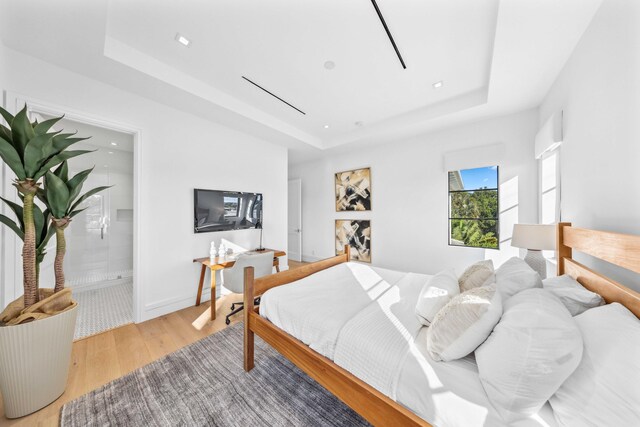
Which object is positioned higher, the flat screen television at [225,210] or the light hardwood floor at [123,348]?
the flat screen television at [225,210]

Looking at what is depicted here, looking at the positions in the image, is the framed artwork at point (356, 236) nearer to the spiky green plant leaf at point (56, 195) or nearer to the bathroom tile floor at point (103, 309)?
the bathroom tile floor at point (103, 309)

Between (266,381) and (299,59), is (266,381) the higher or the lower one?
the lower one

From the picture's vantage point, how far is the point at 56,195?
4.89ft

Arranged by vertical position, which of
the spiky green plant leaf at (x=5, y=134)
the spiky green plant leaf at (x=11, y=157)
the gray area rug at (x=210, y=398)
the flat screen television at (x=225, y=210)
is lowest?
the gray area rug at (x=210, y=398)

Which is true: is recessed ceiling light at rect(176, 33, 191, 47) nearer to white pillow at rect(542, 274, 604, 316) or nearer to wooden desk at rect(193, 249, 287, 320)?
wooden desk at rect(193, 249, 287, 320)

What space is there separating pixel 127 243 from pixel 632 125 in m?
5.91

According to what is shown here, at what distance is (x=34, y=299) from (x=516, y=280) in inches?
123

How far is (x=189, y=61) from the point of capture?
2.22 metres

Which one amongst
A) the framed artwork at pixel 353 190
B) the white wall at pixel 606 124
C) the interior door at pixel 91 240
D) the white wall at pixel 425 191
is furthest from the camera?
the framed artwork at pixel 353 190

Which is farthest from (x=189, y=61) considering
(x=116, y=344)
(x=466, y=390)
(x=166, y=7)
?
(x=466, y=390)

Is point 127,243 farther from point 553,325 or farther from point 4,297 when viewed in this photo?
point 553,325

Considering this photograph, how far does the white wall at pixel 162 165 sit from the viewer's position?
199 cm

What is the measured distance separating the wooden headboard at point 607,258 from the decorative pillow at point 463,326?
496 millimetres

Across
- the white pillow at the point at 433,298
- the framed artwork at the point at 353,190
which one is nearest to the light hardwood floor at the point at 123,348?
the white pillow at the point at 433,298
